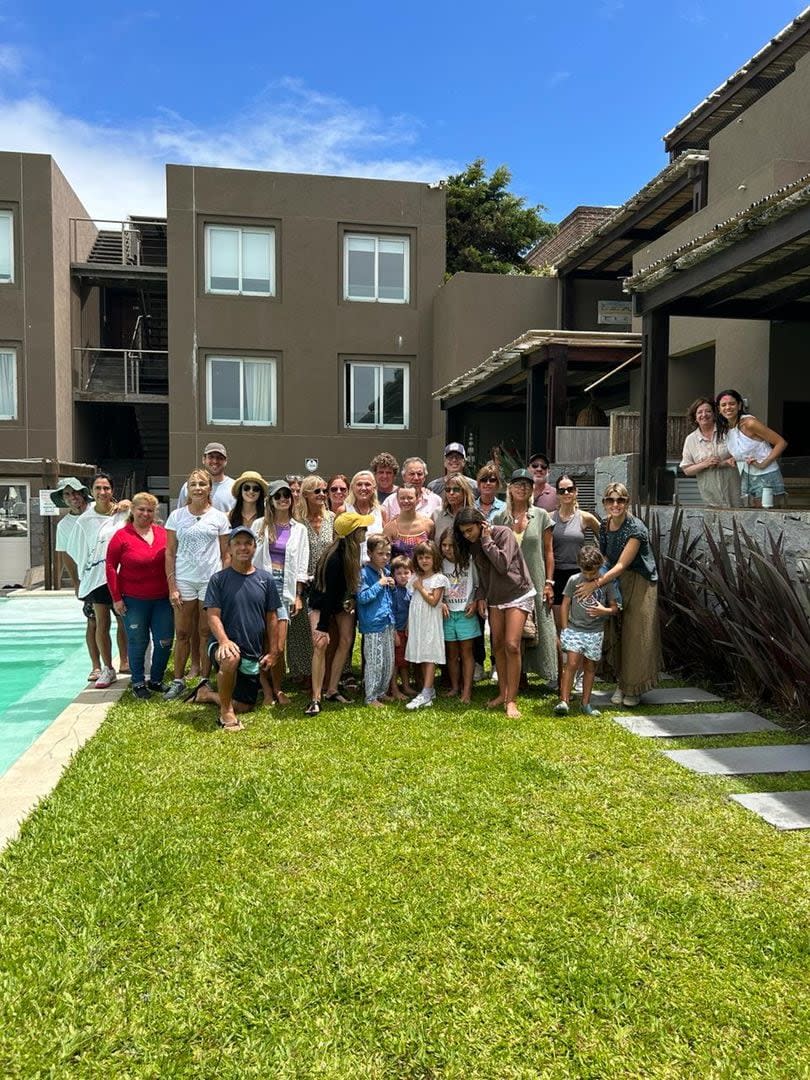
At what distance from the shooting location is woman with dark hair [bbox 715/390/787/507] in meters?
6.59

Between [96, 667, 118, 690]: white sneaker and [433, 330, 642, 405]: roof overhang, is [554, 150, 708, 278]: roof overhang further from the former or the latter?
[96, 667, 118, 690]: white sneaker

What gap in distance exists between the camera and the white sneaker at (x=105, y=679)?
6.86 m

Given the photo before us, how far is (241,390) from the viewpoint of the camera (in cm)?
1752

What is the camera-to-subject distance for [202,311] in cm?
1717

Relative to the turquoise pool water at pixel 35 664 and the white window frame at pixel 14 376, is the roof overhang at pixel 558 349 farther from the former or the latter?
the white window frame at pixel 14 376

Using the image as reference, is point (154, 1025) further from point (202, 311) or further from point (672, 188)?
point (202, 311)

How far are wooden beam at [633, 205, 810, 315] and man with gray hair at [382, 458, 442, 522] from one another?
3.40 meters

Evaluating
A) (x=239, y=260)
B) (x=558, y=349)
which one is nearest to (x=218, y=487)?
(x=558, y=349)

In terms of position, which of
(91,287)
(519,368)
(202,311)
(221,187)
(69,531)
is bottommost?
(69,531)

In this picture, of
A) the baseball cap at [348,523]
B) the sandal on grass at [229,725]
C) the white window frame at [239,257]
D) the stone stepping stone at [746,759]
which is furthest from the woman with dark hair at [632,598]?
the white window frame at [239,257]

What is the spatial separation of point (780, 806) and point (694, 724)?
4.83 feet

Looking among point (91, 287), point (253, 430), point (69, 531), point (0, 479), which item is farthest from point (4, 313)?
point (69, 531)

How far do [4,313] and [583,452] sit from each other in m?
12.9

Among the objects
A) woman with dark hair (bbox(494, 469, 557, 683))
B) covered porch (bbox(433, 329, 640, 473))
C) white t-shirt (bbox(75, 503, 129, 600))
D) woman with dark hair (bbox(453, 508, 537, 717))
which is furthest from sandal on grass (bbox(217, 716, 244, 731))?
covered porch (bbox(433, 329, 640, 473))
